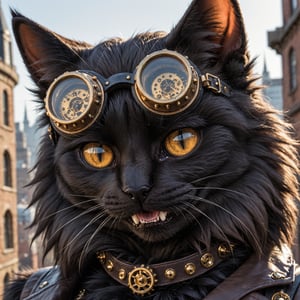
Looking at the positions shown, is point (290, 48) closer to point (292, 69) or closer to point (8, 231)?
point (292, 69)

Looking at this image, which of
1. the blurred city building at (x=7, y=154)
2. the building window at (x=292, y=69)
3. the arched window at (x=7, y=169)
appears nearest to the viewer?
the building window at (x=292, y=69)

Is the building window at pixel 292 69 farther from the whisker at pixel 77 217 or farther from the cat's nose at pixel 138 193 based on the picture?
the cat's nose at pixel 138 193

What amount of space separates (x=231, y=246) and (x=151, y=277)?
1.05 feet

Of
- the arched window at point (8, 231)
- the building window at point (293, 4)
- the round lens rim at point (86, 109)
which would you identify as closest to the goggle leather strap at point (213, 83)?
the round lens rim at point (86, 109)

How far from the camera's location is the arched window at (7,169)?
20.7m

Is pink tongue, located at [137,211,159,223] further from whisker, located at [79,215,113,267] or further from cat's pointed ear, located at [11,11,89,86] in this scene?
cat's pointed ear, located at [11,11,89,86]

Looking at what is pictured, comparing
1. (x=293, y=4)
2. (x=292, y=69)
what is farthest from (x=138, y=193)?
(x=293, y=4)

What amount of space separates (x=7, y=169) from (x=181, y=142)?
20233 mm

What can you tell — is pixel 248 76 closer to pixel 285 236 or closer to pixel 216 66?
pixel 216 66

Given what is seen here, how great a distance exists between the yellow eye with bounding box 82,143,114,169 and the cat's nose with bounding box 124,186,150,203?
0.17 meters

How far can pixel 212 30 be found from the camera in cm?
186

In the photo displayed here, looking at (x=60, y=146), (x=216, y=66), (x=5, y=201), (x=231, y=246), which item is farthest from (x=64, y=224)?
(x=5, y=201)

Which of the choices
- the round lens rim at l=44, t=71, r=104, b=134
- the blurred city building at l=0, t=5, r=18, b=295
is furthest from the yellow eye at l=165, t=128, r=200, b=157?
the blurred city building at l=0, t=5, r=18, b=295

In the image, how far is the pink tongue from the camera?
172 cm
